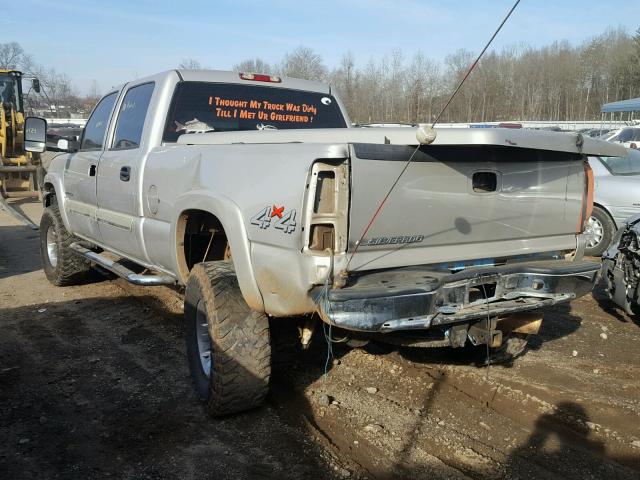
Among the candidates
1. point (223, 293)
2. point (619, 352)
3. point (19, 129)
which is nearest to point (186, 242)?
point (223, 293)

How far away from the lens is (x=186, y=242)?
4293 millimetres

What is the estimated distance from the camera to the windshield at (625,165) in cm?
855

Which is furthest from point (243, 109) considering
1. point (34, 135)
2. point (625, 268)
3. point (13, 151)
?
point (13, 151)

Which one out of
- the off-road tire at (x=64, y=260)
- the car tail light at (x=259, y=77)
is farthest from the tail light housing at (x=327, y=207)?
the off-road tire at (x=64, y=260)

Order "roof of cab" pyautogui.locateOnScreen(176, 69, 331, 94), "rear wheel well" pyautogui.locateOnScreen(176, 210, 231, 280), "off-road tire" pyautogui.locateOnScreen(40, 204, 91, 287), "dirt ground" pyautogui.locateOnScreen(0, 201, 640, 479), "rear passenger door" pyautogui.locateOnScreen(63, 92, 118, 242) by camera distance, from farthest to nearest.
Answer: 1. "off-road tire" pyautogui.locateOnScreen(40, 204, 91, 287)
2. "rear passenger door" pyautogui.locateOnScreen(63, 92, 118, 242)
3. "roof of cab" pyautogui.locateOnScreen(176, 69, 331, 94)
4. "rear wheel well" pyautogui.locateOnScreen(176, 210, 231, 280)
5. "dirt ground" pyautogui.locateOnScreen(0, 201, 640, 479)

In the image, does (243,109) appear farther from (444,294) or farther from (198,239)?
(444,294)

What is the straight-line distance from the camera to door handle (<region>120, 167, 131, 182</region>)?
461 centimetres

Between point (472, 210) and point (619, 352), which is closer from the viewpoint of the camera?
point (472, 210)

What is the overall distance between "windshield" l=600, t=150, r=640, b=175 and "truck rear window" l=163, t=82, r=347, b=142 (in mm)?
5328

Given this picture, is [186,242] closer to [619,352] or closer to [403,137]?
[403,137]

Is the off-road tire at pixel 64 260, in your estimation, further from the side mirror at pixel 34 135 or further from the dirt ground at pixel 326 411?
the dirt ground at pixel 326 411

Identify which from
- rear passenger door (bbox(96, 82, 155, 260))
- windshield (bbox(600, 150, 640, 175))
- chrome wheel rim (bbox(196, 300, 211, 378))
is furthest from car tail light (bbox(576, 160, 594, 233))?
windshield (bbox(600, 150, 640, 175))

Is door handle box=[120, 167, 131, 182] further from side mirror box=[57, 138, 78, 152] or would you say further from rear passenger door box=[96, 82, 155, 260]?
side mirror box=[57, 138, 78, 152]

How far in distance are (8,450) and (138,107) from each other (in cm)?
286
